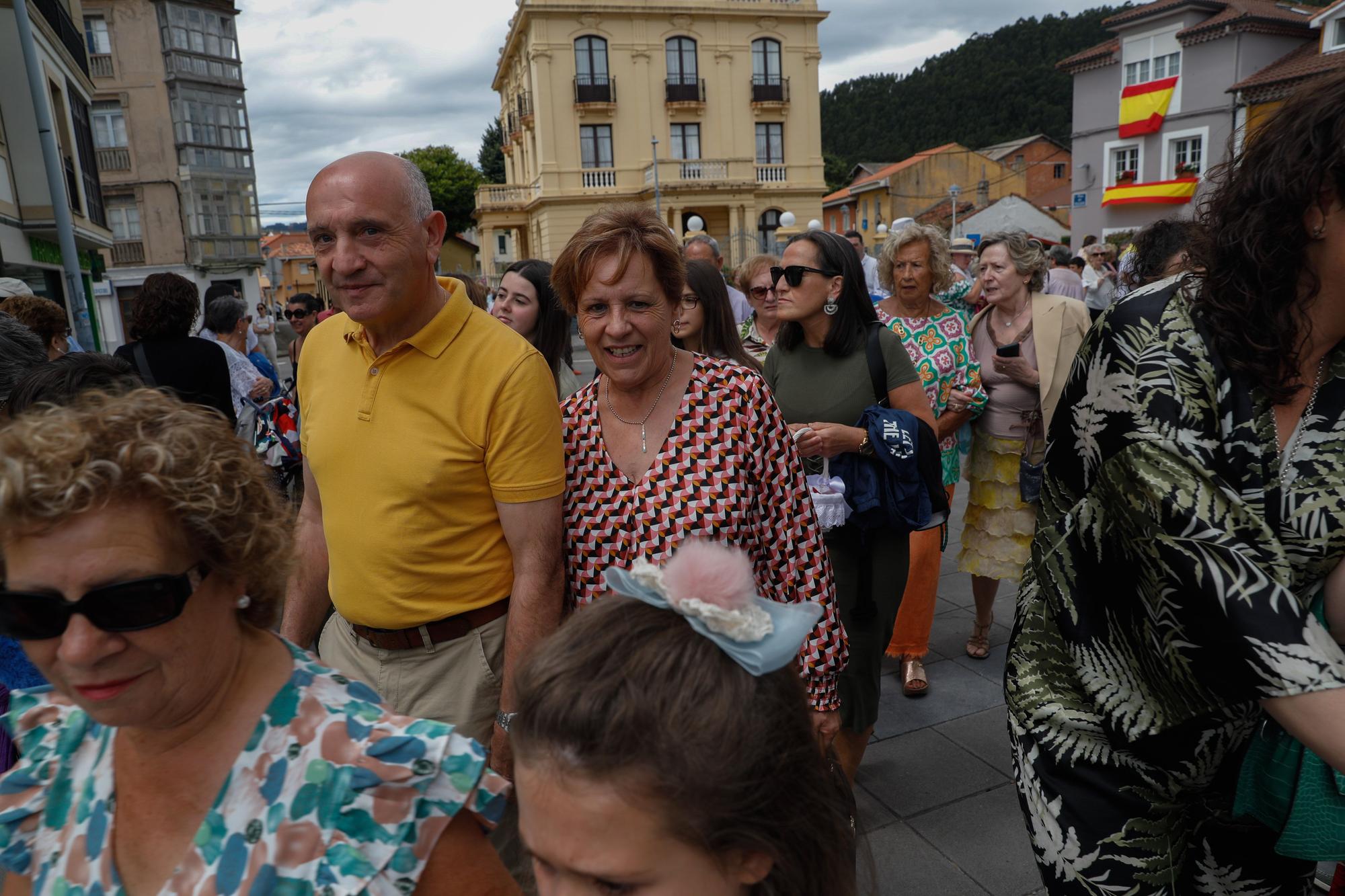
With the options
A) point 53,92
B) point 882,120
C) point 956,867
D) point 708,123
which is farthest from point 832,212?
point 956,867

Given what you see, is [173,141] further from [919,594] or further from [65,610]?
[65,610]

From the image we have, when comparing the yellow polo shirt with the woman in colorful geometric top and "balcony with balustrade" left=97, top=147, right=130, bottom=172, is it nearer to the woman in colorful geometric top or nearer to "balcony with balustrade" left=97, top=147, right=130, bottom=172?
the woman in colorful geometric top

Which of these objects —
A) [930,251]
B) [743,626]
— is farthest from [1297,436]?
[930,251]

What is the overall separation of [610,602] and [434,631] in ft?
3.62

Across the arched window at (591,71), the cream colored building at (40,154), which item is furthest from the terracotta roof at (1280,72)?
the cream colored building at (40,154)

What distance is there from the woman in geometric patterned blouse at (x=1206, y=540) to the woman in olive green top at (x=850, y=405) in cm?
140

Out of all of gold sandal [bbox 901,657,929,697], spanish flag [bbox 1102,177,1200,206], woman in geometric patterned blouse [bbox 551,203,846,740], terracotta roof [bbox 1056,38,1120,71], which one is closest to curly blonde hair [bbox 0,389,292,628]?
woman in geometric patterned blouse [bbox 551,203,846,740]

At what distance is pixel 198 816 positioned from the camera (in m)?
1.33

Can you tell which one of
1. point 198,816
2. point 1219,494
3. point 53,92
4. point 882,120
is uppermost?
point 882,120

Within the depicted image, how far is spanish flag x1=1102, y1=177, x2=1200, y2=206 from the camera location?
31562 millimetres

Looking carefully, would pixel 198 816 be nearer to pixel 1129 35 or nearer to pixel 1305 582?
pixel 1305 582

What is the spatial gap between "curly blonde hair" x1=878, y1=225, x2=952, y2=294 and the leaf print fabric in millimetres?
2925

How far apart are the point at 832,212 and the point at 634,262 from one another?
201ft

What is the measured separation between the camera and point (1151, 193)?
108ft
